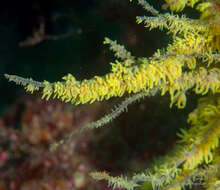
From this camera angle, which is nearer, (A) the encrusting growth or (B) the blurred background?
(A) the encrusting growth

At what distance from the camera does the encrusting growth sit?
1.01 metres

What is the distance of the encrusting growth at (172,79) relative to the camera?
1013mm

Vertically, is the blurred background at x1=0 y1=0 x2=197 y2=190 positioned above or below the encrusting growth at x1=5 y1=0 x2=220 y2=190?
above

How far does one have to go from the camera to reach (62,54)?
508 cm

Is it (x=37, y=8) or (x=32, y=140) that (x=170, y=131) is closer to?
(x=32, y=140)

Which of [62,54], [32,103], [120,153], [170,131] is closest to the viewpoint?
[170,131]

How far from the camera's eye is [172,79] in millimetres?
1075

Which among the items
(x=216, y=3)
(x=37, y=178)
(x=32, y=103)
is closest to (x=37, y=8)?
(x=32, y=103)

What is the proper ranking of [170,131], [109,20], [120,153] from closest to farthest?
[170,131]
[120,153]
[109,20]

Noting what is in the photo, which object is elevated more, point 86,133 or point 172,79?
point 86,133

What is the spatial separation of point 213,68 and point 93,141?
2.79 m

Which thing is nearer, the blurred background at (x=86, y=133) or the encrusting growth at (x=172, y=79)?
the encrusting growth at (x=172, y=79)

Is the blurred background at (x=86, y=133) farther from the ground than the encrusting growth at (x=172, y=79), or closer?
farther from the ground

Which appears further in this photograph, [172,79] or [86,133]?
[86,133]
